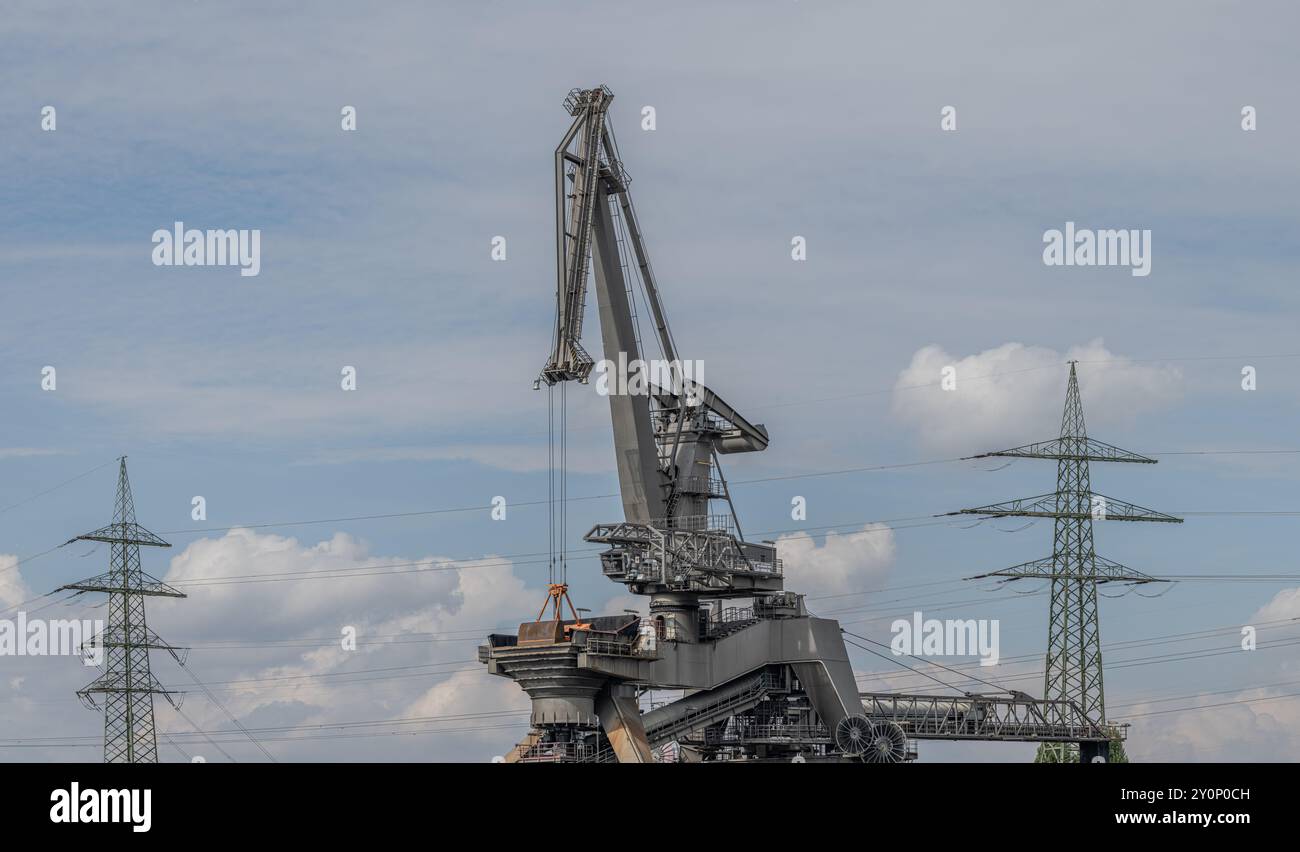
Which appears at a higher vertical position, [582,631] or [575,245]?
[575,245]

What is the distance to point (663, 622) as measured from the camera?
11162 centimetres

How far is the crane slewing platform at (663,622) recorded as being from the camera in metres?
105

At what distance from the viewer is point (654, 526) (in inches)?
4353

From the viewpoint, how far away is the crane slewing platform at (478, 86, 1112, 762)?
344 ft

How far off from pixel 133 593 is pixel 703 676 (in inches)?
1598
